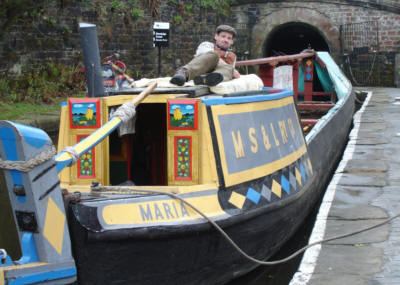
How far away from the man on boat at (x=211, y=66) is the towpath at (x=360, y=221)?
1499 mm

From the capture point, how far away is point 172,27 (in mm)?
20641

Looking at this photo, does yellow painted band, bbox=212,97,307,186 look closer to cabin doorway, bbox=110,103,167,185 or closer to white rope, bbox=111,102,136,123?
white rope, bbox=111,102,136,123

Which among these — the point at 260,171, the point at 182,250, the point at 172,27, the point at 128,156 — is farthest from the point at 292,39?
the point at 182,250

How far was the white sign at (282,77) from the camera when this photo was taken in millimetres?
9878

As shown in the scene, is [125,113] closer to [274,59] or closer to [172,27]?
[274,59]

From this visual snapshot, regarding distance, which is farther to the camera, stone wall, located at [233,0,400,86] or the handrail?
stone wall, located at [233,0,400,86]

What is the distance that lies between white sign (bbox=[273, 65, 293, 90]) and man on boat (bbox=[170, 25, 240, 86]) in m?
3.92

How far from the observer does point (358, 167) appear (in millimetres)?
7363

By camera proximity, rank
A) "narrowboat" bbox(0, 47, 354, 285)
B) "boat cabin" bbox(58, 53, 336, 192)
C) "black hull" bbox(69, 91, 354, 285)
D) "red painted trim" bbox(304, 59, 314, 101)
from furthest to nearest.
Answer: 1. "red painted trim" bbox(304, 59, 314, 101)
2. "boat cabin" bbox(58, 53, 336, 192)
3. "black hull" bbox(69, 91, 354, 285)
4. "narrowboat" bbox(0, 47, 354, 285)

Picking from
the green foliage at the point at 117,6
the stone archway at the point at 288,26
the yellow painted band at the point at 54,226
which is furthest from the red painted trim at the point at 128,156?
the stone archway at the point at 288,26

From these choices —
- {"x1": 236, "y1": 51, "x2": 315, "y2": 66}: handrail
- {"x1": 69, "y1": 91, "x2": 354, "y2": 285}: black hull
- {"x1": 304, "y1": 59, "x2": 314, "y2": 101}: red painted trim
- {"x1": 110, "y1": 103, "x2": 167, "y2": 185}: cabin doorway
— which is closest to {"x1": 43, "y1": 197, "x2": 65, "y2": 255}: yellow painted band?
{"x1": 69, "y1": 91, "x2": 354, "y2": 285}: black hull

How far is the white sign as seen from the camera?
9878 mm

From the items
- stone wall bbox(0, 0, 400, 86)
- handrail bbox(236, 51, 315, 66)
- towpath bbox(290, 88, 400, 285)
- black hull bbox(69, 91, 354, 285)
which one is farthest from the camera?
stone wall bbox(0, 0, 400, 86)

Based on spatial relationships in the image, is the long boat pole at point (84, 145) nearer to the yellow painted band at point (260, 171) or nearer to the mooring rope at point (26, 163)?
the mooring rope at point (26, 163)
